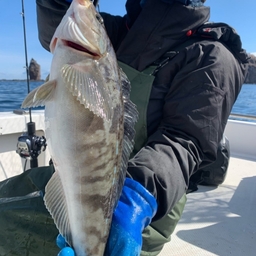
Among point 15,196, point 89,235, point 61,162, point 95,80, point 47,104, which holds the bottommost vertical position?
point 15,196

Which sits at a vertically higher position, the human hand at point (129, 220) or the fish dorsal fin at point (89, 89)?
the fish dorsal fin at point (89, 89)

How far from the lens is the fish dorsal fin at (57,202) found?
1.42 metres

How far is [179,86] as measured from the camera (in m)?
2.16

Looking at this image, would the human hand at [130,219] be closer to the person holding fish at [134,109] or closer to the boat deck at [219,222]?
the person holding fish at [134,109]

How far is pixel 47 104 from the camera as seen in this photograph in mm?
1388

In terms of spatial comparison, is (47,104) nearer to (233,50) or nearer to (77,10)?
(77,10)

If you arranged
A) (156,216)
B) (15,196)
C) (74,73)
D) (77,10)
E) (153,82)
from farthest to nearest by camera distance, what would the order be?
(153,82), (15,196), (156,216), (77,10), (74,73)

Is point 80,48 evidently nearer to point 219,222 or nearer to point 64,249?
point 64,249

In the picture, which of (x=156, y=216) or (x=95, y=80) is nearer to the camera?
(x=95, y=80)

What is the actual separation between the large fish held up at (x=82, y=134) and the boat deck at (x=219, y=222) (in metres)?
1.36

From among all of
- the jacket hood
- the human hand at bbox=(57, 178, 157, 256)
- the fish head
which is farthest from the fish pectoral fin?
the jacket hood

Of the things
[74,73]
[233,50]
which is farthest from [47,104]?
[233,50]

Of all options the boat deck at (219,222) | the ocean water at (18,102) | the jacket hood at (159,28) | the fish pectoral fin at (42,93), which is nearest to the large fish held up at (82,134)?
the fish pectoral fin at (42,93)

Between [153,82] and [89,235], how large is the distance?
1.30 m
